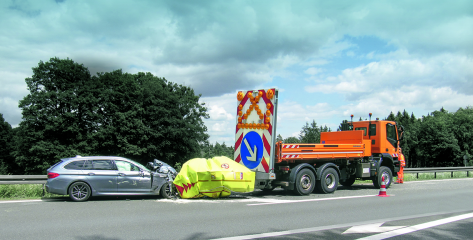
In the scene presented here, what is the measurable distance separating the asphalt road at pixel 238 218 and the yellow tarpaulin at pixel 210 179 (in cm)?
40

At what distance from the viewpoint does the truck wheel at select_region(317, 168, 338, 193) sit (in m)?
12.4

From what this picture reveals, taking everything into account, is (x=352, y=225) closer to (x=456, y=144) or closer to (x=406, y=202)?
(x=406, y=202)

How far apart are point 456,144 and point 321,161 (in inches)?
2699

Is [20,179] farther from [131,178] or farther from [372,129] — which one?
[372,129]

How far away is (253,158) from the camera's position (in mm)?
11609

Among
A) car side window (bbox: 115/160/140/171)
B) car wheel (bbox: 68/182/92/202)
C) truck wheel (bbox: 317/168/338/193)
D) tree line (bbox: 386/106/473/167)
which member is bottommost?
car wheel (bbox: 68/182/92/202)

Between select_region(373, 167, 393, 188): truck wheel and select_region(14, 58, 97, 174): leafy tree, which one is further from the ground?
select_region(14, 58, 97, 174): leafy tree

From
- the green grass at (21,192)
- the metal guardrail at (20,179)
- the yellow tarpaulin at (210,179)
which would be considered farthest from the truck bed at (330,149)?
the metal guardrail at (20,179)

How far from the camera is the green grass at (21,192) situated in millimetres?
11922

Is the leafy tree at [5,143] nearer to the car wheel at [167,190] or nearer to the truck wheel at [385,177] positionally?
the car wheel at [167,190]

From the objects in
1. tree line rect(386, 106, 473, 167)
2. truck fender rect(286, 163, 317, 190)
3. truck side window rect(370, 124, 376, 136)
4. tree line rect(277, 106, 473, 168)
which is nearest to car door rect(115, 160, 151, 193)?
truck fender rect(286, 163, 317, 190)

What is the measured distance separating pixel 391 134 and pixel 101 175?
1173 cm

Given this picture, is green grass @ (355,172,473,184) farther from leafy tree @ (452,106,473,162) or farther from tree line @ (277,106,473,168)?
leafy tree @ (452,106,473,162)

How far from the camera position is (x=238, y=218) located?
7.67m
